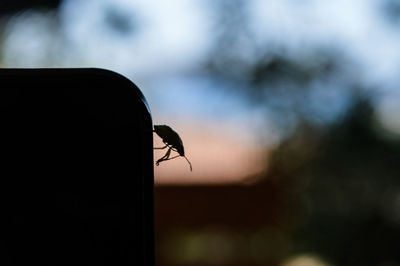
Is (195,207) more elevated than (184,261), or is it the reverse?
(195,207)

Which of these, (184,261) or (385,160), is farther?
(385,160)

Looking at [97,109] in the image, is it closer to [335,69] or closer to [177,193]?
[177,193]

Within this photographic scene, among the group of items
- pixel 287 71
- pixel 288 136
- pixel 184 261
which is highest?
pixel 287 71

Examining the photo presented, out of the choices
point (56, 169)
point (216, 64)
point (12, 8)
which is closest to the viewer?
point (56, 169)

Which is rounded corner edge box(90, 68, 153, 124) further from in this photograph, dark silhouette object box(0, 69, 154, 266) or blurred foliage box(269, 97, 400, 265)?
blurred foliage box(269, 97, 400, 265)

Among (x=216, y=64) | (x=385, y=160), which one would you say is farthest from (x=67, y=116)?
(x=385, y=160)

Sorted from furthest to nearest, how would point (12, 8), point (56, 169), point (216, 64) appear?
point (216, 64) < point (12, 8) < point (56, 169)

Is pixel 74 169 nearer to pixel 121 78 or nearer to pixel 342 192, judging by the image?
pixel 121 78

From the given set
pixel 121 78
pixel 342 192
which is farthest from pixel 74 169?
pixel 342 192
